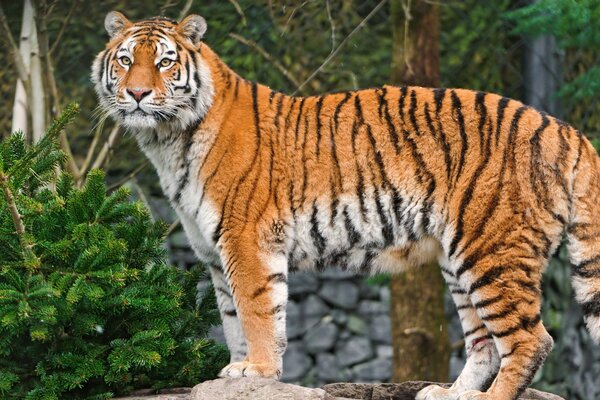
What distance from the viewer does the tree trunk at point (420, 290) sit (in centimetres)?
821

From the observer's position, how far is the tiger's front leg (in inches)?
219

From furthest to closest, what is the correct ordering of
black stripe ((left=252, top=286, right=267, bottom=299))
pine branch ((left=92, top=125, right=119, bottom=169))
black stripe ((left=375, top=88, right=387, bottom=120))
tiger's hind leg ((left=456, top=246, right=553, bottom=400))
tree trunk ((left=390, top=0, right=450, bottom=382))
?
tree trunk ((left=390, top=0, right=450, bottom=382))
pine branch ((left=92, top=125, right=119, bottom=169))
black stripe ((left=375, top=88, right=387, bottom=120))
black stripe ((left=252, top=286, right=267, bottom=299))
tiger's hind leg ((left=456, top=246, right=553, bottom=400))

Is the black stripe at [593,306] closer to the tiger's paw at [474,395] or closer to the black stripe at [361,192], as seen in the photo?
the tiger's paw at [474,395]

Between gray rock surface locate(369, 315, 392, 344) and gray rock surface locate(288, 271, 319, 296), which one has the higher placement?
gray rock surface locate(288, 271, 319, 296)

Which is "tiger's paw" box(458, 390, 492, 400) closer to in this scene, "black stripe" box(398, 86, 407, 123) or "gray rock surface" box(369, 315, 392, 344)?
"black stripe" box(398, 86, 407, 123)

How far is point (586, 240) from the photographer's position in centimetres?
551

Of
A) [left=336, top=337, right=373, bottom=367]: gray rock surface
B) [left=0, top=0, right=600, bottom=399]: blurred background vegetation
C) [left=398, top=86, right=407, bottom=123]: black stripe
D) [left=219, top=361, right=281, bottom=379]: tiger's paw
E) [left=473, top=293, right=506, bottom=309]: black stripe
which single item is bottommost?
[left=219, top=361, right=281, bottom=379]: tiger's paw

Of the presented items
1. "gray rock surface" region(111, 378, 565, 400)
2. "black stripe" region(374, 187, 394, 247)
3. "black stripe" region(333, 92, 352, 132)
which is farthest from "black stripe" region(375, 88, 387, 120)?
"gray rock surface" region(111, 378, 565, 400)

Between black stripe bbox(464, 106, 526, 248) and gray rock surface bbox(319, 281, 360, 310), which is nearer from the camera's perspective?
black stripe bbox(464, 106, 526, 248)

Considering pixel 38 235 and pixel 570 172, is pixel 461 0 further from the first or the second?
pixel 38 235

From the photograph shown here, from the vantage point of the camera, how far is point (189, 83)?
5918 millimetres

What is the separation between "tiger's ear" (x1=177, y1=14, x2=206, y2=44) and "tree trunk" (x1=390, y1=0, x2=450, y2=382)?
8.12 ft

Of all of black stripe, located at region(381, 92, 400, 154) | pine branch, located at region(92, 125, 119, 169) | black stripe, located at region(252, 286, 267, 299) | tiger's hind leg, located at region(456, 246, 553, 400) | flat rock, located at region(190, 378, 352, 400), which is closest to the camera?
flat rock, located at region(190, 378, 352, 400)

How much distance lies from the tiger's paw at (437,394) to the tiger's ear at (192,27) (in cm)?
236
